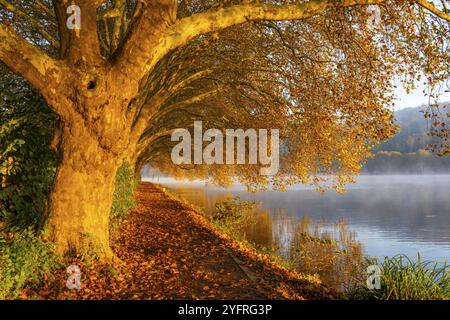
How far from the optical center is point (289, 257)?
16875 millimetres

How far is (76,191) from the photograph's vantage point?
8141 mm

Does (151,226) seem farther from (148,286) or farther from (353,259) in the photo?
(353,259)

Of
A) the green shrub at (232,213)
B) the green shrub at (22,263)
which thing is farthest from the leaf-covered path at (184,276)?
the green shrub at (232,213)

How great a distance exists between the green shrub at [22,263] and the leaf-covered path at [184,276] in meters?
0.37

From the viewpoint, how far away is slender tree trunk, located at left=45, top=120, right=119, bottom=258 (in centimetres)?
806

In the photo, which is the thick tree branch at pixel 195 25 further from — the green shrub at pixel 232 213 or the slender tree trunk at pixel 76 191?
the green shrub at pixel 232 213

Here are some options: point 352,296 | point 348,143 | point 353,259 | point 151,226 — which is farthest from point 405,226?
point 352,296

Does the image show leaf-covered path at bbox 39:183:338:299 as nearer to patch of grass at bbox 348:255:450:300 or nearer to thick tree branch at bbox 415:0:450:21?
Answer: patch of grass at bbox 348:255:450:300

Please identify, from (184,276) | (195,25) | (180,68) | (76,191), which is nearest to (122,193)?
(180,68)

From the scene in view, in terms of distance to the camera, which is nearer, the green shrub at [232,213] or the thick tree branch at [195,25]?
the thick tree branch at [195,25]

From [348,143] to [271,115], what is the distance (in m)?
4.91

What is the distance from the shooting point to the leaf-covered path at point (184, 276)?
711 centimetres

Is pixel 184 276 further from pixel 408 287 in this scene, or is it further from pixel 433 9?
pixel 433 9

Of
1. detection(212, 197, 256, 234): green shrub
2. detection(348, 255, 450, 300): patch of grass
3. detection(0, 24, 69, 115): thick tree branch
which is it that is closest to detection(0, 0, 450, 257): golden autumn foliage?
detection(0, 24, 69, 115): thick tree branch
